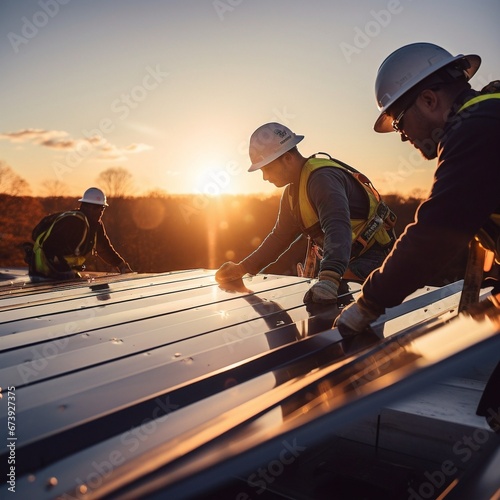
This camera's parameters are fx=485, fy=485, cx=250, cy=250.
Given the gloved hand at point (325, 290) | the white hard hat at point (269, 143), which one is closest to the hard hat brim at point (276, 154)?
the white hard hat at point (269, 143)

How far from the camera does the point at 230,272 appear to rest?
418 cm

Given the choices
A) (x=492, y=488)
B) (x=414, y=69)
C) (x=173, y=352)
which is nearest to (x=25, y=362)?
(x=173, y=352)

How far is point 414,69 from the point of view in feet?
6.85

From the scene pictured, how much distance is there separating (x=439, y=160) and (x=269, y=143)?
7.68ft

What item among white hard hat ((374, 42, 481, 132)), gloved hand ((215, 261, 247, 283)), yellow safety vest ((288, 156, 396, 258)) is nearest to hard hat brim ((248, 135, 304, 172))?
yellow safety vest ((288, 156, 396, 258))

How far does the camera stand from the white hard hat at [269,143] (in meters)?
3.92

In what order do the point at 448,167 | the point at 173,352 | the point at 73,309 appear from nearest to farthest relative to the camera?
the point at 448,167 < the point at 173,352 < the point at 73,309

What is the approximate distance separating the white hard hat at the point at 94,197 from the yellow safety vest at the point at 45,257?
530 millimetres

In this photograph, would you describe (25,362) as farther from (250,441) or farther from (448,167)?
(448,167)

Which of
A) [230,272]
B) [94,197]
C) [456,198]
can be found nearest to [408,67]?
[456,198]

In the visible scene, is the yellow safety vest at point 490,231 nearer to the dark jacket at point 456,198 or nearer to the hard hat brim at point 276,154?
the dark jacket at point 456,198

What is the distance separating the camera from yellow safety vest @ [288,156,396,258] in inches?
150

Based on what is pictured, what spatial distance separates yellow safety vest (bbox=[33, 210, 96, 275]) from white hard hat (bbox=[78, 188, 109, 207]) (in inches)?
20.9

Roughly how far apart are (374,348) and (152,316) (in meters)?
1.30
